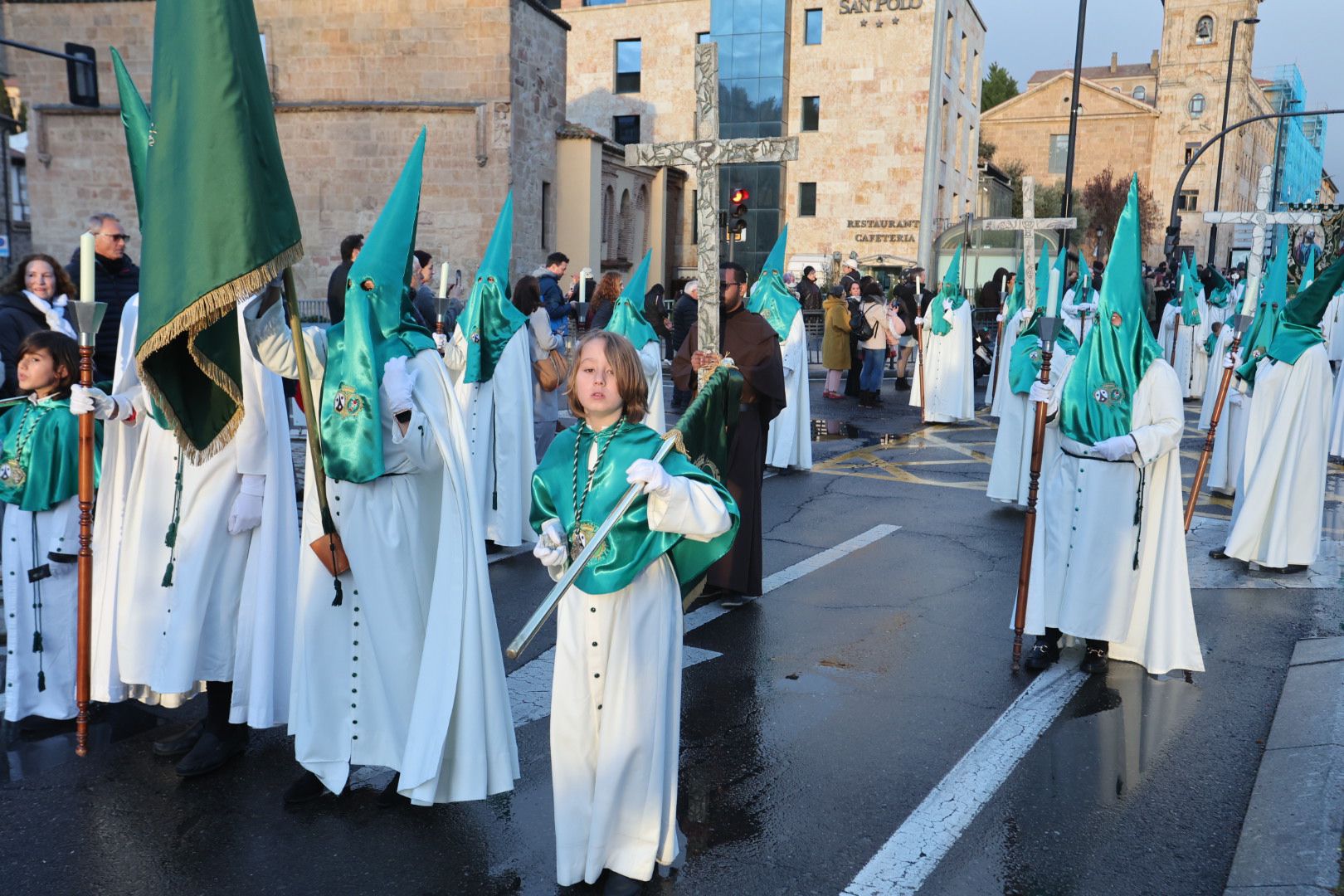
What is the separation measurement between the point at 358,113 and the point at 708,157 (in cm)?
2549

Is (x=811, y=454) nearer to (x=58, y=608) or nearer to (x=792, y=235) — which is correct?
(x=58, y=608)

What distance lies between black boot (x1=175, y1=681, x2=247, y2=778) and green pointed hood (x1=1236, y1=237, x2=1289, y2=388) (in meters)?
7.74

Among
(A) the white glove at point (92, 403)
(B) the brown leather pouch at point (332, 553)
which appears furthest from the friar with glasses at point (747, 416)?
(A) the white glove at point (92, 403)

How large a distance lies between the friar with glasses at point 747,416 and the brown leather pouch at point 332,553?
329cm

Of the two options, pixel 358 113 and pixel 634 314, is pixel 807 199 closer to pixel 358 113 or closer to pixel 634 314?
pixel 358 113

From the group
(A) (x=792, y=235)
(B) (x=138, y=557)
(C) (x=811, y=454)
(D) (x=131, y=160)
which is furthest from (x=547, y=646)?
(A) (x=792, y=235)

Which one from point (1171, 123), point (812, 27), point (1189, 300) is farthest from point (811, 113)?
point (1171, 123)

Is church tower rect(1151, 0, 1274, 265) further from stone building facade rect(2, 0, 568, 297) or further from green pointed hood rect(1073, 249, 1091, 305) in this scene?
green pointed hood rect(1073, 249, 1091, 305)

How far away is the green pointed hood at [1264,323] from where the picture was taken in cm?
884

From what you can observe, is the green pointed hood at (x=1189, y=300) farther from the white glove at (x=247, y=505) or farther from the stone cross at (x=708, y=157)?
the white glove at (x=247, y=505)

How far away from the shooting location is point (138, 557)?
4715mm

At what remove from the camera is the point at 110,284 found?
24.3ft

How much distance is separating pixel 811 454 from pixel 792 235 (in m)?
33.1

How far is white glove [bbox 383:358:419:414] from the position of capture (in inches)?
159
